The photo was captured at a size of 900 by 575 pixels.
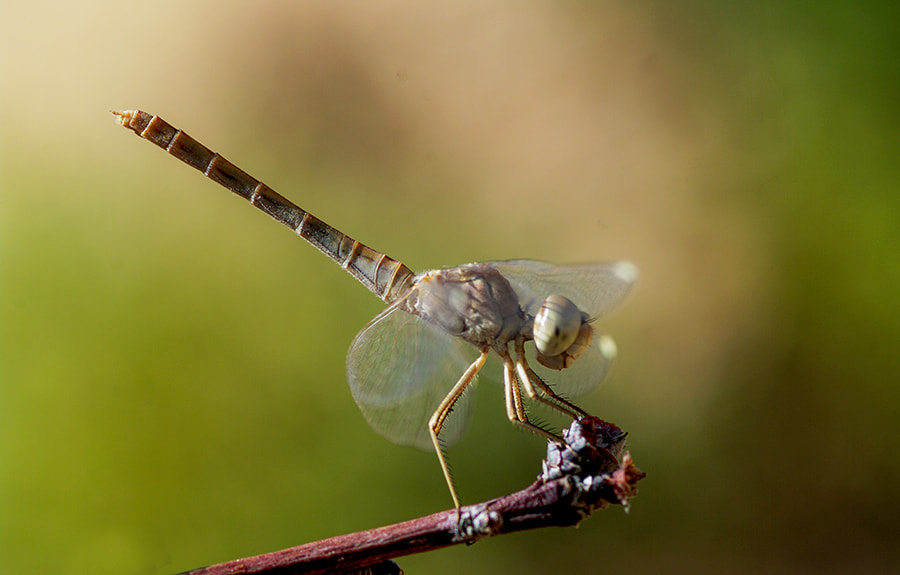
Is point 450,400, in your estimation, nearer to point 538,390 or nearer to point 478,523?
point 538,390

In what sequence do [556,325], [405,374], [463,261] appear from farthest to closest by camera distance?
[463,261] → [405,374] → [556,325]

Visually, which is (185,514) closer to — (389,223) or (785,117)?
(389,223)

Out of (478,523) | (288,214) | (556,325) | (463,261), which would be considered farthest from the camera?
(463,261)

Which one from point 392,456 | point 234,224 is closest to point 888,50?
point 392,456

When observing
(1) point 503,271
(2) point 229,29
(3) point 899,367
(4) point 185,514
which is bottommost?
(4) point 185,514

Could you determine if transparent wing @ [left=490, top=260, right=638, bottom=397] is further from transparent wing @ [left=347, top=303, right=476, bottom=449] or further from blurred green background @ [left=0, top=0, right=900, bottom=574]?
blurred green background @ [left=0, top=0, right=900, bottom=574]

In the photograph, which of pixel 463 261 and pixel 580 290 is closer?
pixel 580 290

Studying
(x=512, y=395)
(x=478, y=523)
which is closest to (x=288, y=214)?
(x=512, y=395)
